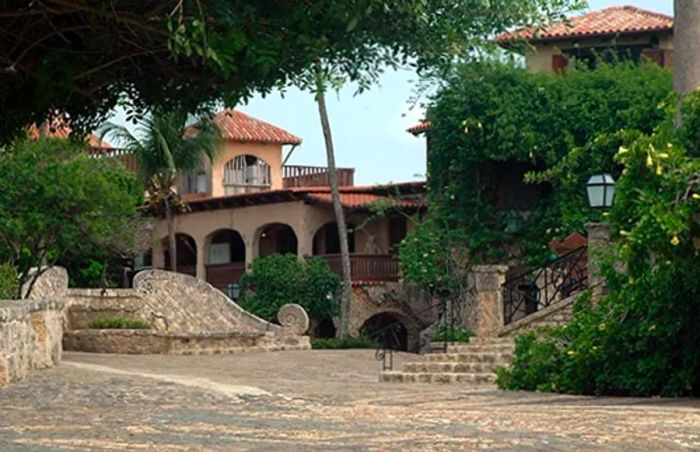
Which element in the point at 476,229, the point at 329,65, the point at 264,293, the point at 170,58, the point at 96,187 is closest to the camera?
the point at 170,58

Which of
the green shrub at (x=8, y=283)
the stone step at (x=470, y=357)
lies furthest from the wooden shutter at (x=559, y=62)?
the stone step at (x=470, y=357)

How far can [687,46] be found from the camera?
18688 millimetres

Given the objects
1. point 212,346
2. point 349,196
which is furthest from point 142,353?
point 349,196

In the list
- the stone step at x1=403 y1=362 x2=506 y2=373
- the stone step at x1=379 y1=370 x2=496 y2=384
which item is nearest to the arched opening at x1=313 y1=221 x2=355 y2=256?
the stone step at x1=403 y1=362 x2=506 y2=373

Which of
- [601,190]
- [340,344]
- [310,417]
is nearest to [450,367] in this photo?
[601,190]

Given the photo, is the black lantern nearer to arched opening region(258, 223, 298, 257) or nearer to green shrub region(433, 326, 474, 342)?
arched opening region(258, 223, 298, 257)

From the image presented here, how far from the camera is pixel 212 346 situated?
34.2m

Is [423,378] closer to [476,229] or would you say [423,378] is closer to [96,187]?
[96,187]

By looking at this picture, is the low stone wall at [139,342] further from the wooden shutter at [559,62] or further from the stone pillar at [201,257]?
the stone pillar at [201,257]

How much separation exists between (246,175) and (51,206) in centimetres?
3210

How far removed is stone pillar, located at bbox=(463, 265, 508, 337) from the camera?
25891mm

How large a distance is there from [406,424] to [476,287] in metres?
14.8

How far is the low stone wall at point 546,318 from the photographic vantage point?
25.7 metres

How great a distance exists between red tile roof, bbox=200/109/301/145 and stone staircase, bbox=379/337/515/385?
3711 cm
